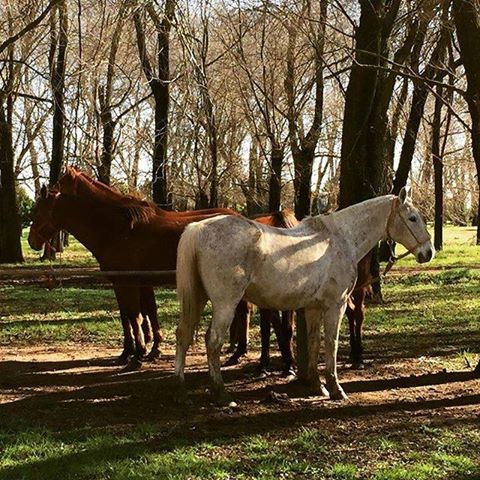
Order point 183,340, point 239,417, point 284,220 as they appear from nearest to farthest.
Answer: point 239,417 → point 183,340 → point 284,220

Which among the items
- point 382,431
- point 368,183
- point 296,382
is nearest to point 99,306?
point 368,183

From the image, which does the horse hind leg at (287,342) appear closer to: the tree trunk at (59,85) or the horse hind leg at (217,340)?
the horse hind leg at (217,340)

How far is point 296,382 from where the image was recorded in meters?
7.08

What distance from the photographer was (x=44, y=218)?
320 inches

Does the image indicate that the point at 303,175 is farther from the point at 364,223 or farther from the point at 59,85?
the point at 364,223

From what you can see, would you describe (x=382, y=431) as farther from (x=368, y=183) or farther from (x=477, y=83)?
(x=368, y=183)

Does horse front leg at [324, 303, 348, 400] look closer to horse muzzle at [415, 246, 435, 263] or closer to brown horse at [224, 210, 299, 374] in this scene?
horse muzzle at [415, 246, 435, 263]

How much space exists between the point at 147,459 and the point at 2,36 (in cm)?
1448

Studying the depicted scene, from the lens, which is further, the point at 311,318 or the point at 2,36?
the point at 2,36

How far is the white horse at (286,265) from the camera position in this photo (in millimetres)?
5812

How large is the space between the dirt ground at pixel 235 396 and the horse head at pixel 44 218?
1520 mm

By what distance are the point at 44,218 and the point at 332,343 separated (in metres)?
3.75

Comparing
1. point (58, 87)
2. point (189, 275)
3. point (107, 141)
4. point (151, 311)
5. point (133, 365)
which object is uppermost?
point (107, 141)

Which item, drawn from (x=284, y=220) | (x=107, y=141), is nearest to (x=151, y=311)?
(x=284, y=220)
